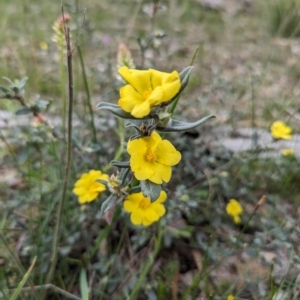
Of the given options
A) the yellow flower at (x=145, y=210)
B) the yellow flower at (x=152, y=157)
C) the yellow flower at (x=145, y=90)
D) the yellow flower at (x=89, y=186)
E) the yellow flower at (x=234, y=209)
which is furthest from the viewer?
the yellow flower at (x=234, y=209)

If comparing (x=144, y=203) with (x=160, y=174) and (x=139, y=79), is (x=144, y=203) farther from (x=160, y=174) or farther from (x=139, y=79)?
(x=139, y=79)

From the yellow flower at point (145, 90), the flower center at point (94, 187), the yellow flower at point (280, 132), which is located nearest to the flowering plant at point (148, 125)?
the yellow flower at point (145, 90)

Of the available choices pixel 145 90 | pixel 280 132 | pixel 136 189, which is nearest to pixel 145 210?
pixel 136 189

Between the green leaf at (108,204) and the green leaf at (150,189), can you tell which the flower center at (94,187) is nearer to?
the green leaf at (108,204)

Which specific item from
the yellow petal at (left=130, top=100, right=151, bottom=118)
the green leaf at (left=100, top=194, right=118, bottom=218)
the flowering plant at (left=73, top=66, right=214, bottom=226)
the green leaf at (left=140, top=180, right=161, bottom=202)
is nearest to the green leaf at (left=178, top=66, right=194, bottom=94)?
the flowering plant at (left=73, top=66, right=214, bottom=226)

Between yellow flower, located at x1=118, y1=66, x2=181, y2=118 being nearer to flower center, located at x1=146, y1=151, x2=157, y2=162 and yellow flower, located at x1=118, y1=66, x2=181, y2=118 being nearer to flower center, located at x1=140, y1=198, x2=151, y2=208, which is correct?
flower center, located at x1=146, y1=151, x2=157, y2=162

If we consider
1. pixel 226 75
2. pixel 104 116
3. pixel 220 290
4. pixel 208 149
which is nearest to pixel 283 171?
pixel 208 149
